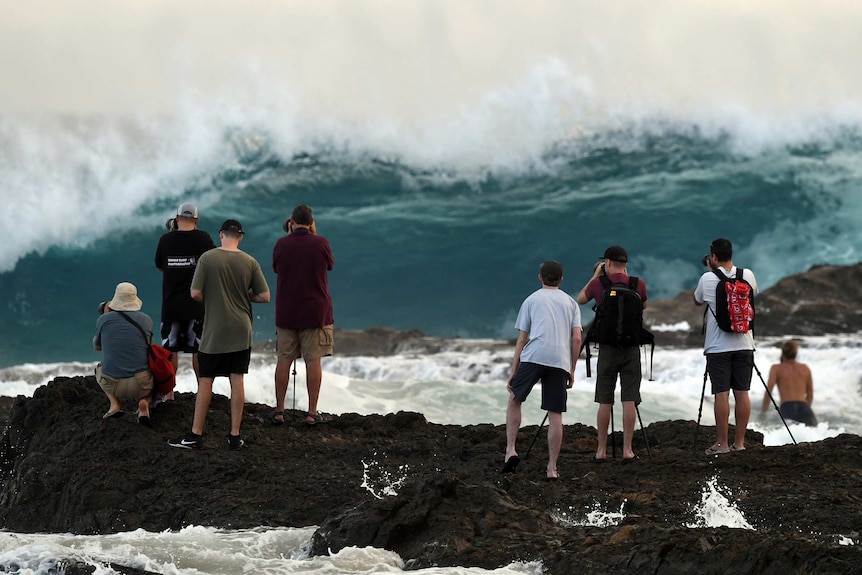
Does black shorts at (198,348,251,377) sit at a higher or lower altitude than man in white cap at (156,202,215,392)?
lower

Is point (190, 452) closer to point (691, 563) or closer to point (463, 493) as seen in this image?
point (463, 493)

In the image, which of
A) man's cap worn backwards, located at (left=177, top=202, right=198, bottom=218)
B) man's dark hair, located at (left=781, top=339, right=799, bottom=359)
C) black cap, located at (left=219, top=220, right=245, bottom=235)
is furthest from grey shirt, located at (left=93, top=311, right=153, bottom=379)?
man's dark hair, located at (left=781, top=339, right=799, bottom=359)

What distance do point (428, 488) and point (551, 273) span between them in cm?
199

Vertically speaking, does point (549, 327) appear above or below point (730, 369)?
above

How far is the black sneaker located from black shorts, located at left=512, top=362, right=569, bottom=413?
2788 millimetres

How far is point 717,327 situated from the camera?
9.23 m

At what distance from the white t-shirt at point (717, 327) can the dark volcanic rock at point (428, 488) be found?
85 centimetres

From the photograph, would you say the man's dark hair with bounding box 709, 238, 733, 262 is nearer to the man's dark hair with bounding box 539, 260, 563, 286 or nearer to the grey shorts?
Answer: the grey shorts

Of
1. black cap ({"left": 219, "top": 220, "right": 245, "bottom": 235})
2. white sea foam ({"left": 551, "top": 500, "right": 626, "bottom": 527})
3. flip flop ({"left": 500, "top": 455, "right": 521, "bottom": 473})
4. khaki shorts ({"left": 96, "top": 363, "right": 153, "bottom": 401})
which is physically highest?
black cap ({"left": 219, "top": 220, "right": 245, "bottom": 235})

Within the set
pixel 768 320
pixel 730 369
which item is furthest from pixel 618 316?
pixel 768 320

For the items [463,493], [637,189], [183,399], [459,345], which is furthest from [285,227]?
[637,189]

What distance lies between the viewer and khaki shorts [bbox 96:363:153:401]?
9.58 meters

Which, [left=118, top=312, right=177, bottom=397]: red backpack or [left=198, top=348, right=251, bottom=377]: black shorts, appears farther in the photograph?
[left=118, top=312, right=177, bottom=397]: red backpack

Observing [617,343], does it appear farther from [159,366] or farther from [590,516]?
[159,366]
